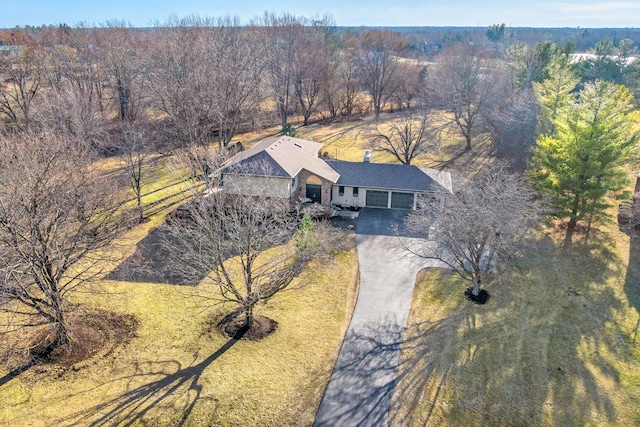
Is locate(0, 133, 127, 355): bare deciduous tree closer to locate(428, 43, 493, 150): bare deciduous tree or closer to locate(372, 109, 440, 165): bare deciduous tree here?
locate(372, 109, 440, 165): bare deciduous tree

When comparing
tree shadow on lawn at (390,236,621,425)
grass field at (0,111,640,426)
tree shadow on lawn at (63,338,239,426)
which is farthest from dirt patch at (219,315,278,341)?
tree shadow on lawn at (390,236,621,425)

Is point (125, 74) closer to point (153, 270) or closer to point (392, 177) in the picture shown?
point (153, 270)

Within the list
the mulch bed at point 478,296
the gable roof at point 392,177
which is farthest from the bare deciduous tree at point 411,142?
the mulch bed at point 478,296

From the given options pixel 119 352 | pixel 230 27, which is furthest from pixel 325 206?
pixel 230 27

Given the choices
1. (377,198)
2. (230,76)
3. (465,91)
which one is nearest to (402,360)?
(377,198)

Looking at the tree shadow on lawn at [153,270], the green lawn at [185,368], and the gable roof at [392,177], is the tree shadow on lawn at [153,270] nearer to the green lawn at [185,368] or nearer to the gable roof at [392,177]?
the green lawn at [185,368]

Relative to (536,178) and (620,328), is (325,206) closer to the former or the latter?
(536,178)
